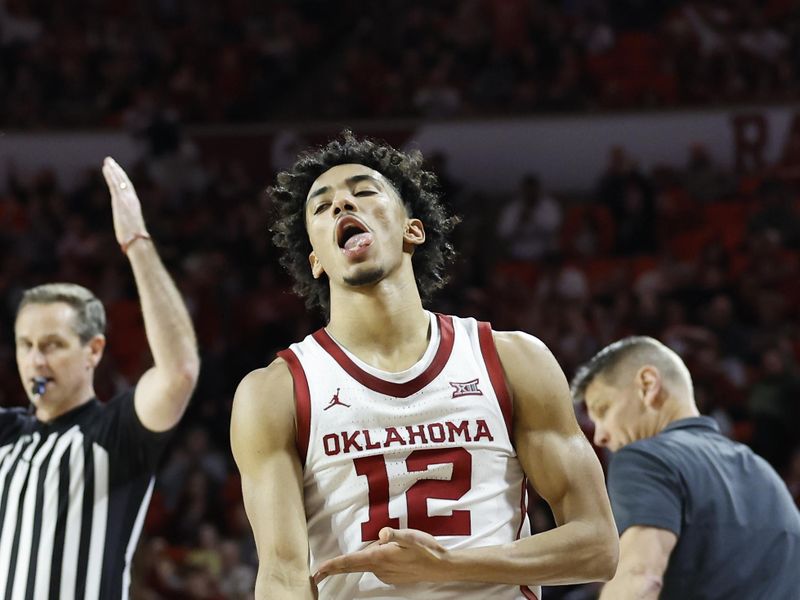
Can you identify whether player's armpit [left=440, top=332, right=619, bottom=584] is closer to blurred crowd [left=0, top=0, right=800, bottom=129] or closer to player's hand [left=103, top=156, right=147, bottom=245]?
Answer: player's hand [left=103, top=156, right=147, bottom=245]

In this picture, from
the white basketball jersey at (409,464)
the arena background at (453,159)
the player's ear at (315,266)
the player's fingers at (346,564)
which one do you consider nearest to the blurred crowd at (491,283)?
the arena background at (453,159)

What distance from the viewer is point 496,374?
9.68ft

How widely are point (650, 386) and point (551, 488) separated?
1332 millimetres

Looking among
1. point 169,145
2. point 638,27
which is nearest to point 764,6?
point 638,27

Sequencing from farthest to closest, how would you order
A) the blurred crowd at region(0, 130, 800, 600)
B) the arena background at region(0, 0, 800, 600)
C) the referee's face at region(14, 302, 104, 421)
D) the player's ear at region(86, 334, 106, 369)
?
1. the arena background at region(0, 0, 800, 600)
2. the blurred crowd at region(0, 130, 800, 600)
3. the player's ear at region(86, 334, 106, 369)
4. the referee's face at region(14, 302, 104, 421)

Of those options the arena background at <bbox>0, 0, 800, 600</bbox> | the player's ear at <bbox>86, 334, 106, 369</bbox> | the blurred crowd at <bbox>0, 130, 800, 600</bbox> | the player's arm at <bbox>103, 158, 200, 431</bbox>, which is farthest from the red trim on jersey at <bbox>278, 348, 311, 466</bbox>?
the arena background at <bbox>0, 0, 800, 600</bbox>

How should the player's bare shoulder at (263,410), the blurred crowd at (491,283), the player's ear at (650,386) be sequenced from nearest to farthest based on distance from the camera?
the player's bare shoulder at (263,410)
the player's ear at (650,386)
the blurred crowd at (491,283)

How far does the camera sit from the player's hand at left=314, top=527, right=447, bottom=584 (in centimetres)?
258

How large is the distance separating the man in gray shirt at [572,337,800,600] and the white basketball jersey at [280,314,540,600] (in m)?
0.77

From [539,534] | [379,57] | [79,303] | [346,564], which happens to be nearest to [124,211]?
[79,303]

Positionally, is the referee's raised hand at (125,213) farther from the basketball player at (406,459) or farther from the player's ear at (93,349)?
the basketball player at (406,459)

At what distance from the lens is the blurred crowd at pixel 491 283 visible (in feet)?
27.5

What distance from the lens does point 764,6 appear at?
11.9m

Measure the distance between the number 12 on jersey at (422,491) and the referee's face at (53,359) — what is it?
1440 mm
